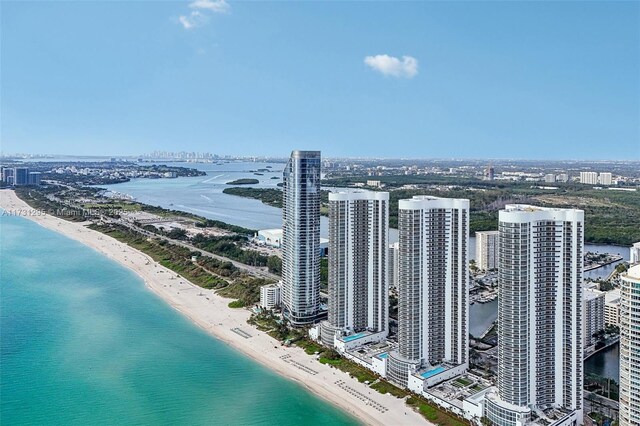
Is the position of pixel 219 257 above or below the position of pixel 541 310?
below

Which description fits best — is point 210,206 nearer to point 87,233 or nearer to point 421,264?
point 87,233

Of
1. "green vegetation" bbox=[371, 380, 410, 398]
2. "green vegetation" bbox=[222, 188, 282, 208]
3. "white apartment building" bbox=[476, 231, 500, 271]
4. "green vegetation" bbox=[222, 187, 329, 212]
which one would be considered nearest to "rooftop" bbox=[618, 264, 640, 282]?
"green vegetation" bbox=[371, 380, 410, 398]

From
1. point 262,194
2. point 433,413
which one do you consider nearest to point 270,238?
point 433,413

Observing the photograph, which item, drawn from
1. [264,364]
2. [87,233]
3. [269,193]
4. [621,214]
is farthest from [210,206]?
[264,364]

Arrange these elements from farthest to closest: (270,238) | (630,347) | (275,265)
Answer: (270,238) < (275,265) < (630,347)

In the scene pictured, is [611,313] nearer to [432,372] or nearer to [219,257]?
[432,372]

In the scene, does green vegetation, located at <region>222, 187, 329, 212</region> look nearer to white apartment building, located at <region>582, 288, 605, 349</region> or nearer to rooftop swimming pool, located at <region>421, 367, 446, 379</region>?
white apartment building, located at <region>582, 288, 605, 349</region>

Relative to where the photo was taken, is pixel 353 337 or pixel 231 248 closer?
pixel 353 337
